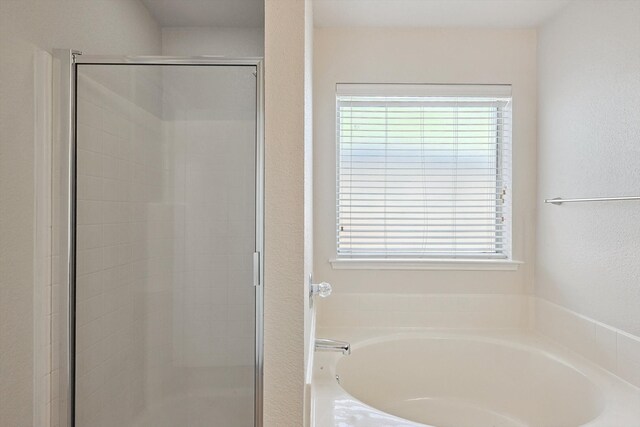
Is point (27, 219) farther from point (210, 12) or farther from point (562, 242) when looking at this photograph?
point (562, 242)

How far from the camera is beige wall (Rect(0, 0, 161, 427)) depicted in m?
1.30

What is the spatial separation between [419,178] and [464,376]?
3.55 feet

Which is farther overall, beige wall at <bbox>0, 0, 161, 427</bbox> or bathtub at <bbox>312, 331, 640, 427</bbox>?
bathtub at <bbox>312, 331, 640, 427</bbox>

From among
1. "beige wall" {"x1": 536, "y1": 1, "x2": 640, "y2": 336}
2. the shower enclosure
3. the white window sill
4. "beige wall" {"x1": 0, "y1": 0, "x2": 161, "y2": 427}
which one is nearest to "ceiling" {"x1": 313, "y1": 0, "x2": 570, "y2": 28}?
"beige wall" {"x1": 536, "y1": 1, "x2": 640, "y2": 336}

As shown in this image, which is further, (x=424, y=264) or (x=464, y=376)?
(x=424, y=264)

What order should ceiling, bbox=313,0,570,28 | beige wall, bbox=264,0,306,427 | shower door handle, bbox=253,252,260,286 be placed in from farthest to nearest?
ceiling, bbox=313,0,570,28
shower door handle, bbox=253,252,260,286
beige wall, bbox=264,0,306,427

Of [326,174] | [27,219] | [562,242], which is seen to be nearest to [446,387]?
[562,242]

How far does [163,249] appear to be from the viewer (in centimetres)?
154

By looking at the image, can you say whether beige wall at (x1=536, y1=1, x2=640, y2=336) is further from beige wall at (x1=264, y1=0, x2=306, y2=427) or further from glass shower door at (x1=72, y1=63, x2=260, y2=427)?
glass shower door at (x1=72, y1=63, x2=260, y2=427)

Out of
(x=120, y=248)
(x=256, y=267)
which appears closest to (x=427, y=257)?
(x=256, y=267)

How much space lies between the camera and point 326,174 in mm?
2246

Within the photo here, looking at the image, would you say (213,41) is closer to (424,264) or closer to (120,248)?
(120,248)

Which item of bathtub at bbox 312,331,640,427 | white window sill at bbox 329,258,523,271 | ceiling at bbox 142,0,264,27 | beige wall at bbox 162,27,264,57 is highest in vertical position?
ceiling at bbox 142,0,264,27

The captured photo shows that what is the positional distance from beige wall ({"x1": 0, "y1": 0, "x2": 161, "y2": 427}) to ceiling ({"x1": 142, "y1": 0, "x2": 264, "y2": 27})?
68cm
